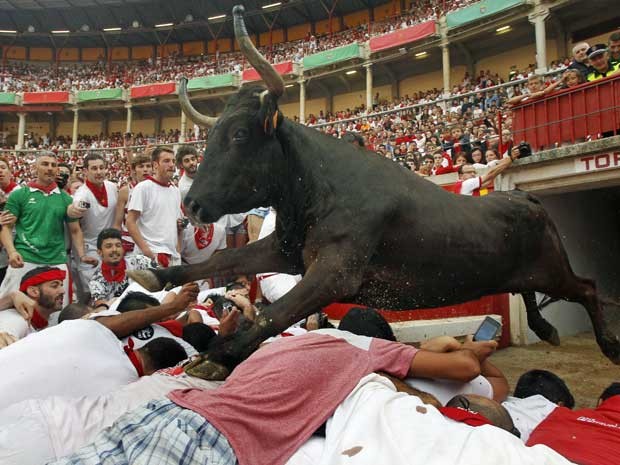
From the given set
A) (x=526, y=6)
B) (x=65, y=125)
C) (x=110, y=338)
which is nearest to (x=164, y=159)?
(x=110, y=338)

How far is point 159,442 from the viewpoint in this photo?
2.03m

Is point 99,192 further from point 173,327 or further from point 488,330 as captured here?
point 488,330

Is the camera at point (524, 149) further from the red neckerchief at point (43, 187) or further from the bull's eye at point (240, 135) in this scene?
the red neckerchief at point (43, 187)

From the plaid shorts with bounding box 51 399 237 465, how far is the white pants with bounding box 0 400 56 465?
29cm

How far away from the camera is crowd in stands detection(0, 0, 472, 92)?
36.8 metres

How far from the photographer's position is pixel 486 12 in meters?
25.5

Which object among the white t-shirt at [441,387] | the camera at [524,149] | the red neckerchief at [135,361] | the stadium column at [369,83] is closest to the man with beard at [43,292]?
the red neckerchief at [135,361]

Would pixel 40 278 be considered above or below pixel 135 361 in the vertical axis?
above

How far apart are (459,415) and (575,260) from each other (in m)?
7.35

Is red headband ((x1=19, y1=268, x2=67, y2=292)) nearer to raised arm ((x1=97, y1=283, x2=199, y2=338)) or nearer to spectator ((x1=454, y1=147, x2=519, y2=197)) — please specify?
raised arm ((x1=97, y1=283, x2=199, y2=338))

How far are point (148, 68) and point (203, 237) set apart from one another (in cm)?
4302

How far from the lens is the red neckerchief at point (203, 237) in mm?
6422

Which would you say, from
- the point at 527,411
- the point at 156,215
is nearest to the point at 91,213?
the point at 156,215

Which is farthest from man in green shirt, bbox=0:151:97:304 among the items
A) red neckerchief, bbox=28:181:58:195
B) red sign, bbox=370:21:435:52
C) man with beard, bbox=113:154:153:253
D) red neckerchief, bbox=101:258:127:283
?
red sign, bbox=370:21:435:52
